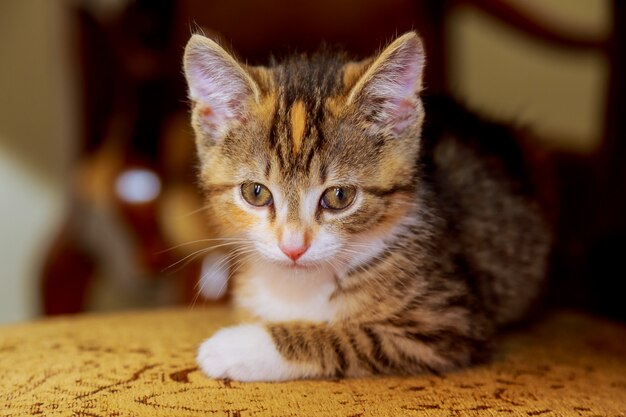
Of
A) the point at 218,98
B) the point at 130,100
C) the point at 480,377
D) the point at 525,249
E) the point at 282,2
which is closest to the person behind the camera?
the point at 480,377

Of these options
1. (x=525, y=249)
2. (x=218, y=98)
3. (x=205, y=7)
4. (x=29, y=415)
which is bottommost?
(x=29, y=415)

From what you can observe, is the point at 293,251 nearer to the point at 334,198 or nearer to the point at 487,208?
the point at 334,198

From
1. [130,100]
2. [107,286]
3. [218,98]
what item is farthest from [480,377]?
[107,286]

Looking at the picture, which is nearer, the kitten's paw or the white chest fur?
the kitten's paw

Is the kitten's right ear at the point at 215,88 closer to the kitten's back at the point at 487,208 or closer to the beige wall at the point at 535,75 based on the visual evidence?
the kitten's back at the point at 487,208

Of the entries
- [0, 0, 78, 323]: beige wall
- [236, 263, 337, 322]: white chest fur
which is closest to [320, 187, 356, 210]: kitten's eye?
[236, 263, 337, 322]: white chest fur

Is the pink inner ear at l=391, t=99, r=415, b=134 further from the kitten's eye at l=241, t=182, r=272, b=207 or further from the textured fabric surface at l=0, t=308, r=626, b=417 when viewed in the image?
the textured fabric surface at l=0, t=308, r=626, b=417

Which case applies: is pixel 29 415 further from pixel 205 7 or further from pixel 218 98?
pixel 205 7
